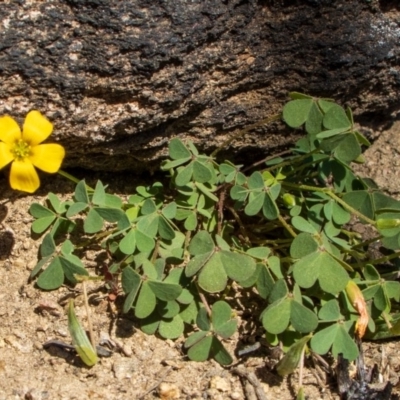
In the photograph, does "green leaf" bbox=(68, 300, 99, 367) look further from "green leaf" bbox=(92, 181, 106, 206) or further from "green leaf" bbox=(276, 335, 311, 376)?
"green leaf" bbox=(276, 335, 311, 376)

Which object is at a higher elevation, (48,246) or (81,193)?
(81,193)

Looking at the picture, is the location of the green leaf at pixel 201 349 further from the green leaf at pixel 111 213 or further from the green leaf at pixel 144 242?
the green leaf at pixel 111 213

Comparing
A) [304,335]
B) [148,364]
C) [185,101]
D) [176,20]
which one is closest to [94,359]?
[148,364]

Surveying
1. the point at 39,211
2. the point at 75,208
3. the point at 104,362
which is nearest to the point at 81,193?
the point at 75,208

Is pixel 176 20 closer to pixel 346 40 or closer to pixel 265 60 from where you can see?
pixel 265 60

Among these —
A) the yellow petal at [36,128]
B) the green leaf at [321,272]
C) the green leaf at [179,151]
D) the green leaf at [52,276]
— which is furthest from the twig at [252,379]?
the yellow petal at [36,128]

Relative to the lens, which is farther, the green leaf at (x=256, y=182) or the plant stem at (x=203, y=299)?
the green leaf at (x=256, y=182)

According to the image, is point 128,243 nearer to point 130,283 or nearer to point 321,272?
point 130,283
